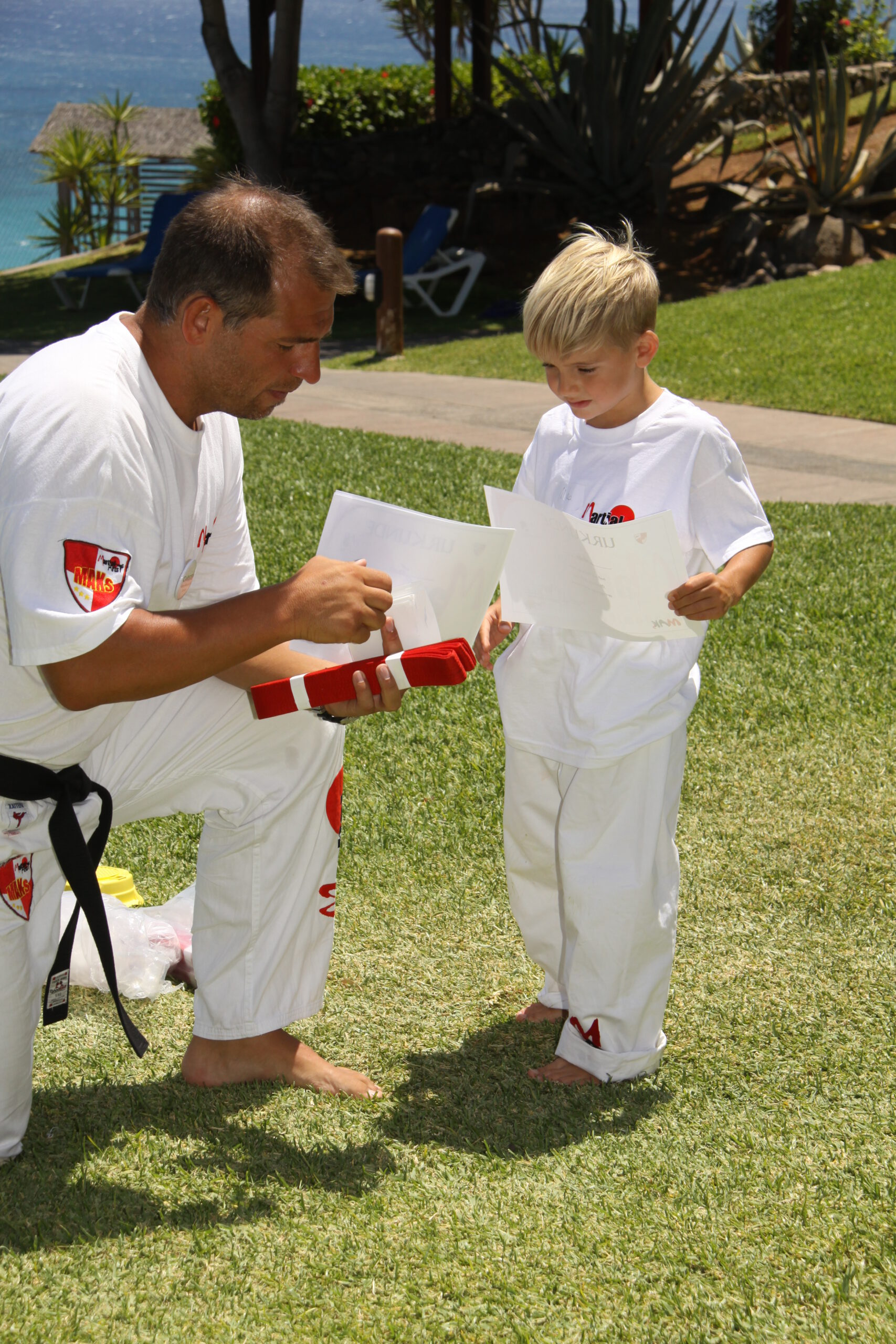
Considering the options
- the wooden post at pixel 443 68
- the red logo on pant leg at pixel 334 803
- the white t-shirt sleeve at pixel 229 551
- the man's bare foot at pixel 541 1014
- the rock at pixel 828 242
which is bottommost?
the man's bare foot at pixel 541 1014

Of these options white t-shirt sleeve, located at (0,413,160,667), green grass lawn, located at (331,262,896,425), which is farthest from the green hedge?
white t-shirt sleeve, located at (0,413,160,667)

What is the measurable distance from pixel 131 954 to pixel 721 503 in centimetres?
159

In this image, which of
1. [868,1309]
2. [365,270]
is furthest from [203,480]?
[365,270]

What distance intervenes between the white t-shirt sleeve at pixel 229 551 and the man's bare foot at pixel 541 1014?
3.54 ft

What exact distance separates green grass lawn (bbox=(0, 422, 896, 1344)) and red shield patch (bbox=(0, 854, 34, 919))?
1.49ft

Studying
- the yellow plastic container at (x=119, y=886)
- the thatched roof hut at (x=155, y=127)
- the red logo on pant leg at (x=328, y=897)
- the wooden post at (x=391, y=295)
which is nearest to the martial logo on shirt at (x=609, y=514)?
the red logo on pant leg at (x=328, y=897)

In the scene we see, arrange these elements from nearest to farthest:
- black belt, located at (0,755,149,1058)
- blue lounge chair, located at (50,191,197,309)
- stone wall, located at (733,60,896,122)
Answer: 1. black belt, located at (0,755,149,1058)
2. blue lounge chair, located at (50,191,197,309)
3. stone wall, located at (733,60,896,122)

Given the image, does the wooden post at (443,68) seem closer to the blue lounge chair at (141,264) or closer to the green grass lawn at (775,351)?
the blue lounge chair at (141,264)

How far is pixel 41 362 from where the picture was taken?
7.12ft

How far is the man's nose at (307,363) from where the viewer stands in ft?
7.54

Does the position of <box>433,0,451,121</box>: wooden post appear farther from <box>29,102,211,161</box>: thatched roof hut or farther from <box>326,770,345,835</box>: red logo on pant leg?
<box>326,770,345,835</box>: red logo on pant leg

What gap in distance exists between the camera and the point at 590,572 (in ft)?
7.96

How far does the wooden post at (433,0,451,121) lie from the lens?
18.1 m

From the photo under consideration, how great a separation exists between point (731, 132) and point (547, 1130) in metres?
14.3
